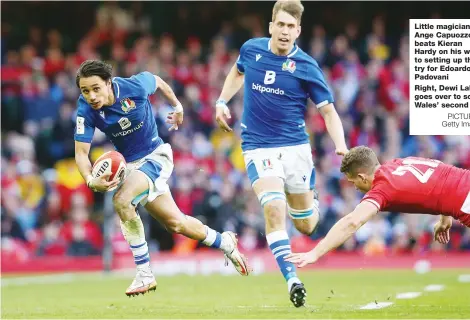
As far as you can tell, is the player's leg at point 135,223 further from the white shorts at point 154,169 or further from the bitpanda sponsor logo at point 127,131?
the bitpanda sponsor logo at point 127,131

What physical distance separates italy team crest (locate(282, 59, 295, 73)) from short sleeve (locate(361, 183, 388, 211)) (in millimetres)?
2694

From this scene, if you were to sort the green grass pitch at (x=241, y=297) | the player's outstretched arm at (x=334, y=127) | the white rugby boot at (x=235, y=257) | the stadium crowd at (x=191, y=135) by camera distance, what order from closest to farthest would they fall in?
the green grass pitch at (x=241, y=297) → the player's outstretched arm at (x=334, y=127) → the white rugby boot at (x=235, y=257) → the stadium crowd at (x=191, y=135)

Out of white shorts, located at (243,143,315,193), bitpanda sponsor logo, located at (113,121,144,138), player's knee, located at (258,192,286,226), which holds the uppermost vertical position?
bitpanda sponsor logo, located at (113,121,144,138)

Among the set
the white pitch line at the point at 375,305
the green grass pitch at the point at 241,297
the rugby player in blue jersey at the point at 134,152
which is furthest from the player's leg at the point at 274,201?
the rugby player in blue jersey at the point at 134,152

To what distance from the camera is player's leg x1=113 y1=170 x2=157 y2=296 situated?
10695 millimetres

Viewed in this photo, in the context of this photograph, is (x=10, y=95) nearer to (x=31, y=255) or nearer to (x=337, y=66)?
(x=31, y=255)

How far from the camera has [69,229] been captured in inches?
763

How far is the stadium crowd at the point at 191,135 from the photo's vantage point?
19.4m

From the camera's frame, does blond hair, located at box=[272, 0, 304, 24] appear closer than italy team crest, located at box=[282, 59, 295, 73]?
Yes

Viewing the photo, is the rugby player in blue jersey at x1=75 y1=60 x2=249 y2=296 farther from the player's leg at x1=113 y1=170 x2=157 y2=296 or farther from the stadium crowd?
the stadium crowd

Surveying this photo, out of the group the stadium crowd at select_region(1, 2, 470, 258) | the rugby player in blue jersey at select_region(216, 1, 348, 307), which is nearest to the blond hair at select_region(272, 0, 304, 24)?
the rugby player in blue jersey at select_region(216, 1, 348, 307)

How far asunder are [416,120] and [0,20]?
Result: 1338cm

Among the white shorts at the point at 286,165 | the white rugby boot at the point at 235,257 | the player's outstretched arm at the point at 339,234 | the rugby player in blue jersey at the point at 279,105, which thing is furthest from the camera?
the white rugby boot at the point at 235,257

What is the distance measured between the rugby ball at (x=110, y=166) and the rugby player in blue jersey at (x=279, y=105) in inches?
48.5
